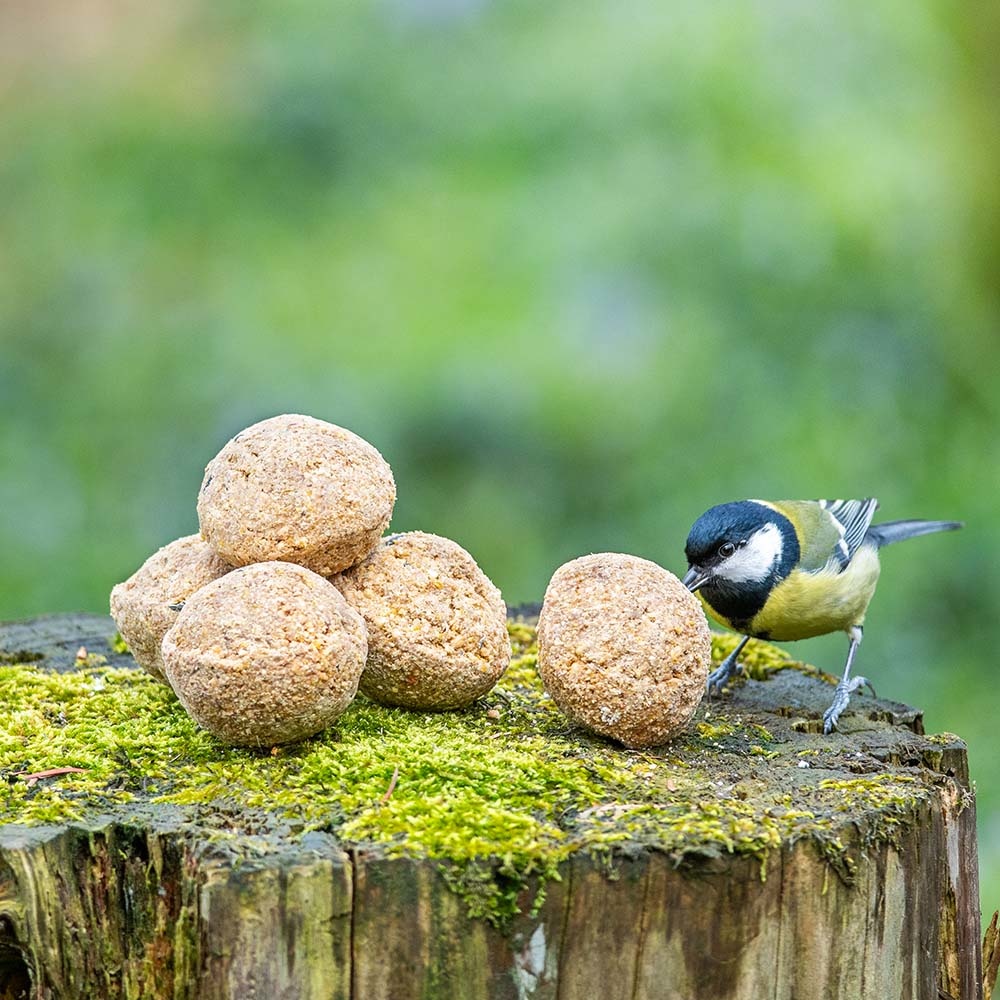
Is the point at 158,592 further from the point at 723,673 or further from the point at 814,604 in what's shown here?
the point at 814,604

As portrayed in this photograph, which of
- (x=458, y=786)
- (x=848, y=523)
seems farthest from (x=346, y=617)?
(x=848, y=523)

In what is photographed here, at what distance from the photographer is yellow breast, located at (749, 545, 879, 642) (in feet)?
11.0

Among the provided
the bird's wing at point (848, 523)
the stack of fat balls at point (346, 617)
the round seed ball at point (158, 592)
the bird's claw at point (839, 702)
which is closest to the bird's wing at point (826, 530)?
the bird's wing at point (848, 523)

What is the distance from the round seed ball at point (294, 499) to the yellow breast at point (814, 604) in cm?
124

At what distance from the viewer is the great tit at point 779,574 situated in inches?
126

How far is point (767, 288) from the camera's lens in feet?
20.9

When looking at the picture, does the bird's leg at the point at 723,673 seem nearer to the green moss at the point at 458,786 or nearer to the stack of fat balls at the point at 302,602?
the green moss at the point at 458,786

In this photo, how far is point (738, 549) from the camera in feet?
10.6

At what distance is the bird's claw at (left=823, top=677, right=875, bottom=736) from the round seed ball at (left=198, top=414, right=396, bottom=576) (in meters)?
1.15

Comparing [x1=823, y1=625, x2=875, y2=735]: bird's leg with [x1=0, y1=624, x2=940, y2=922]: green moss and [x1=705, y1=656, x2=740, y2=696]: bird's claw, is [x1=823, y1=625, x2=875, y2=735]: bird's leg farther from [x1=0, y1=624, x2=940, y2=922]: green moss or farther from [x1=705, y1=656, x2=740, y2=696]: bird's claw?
[x1=705, y1=656, x2=740, y2=696]: bird's claw

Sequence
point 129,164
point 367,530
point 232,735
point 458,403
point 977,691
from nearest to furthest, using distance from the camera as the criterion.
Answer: point 232,735 < point 367,530 < point 977,691 < point 458,403 < point 129,164

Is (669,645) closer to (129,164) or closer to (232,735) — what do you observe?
(232,735)

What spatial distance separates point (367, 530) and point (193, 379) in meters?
3.95

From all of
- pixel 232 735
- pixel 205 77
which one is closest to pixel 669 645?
pixel 232 735
